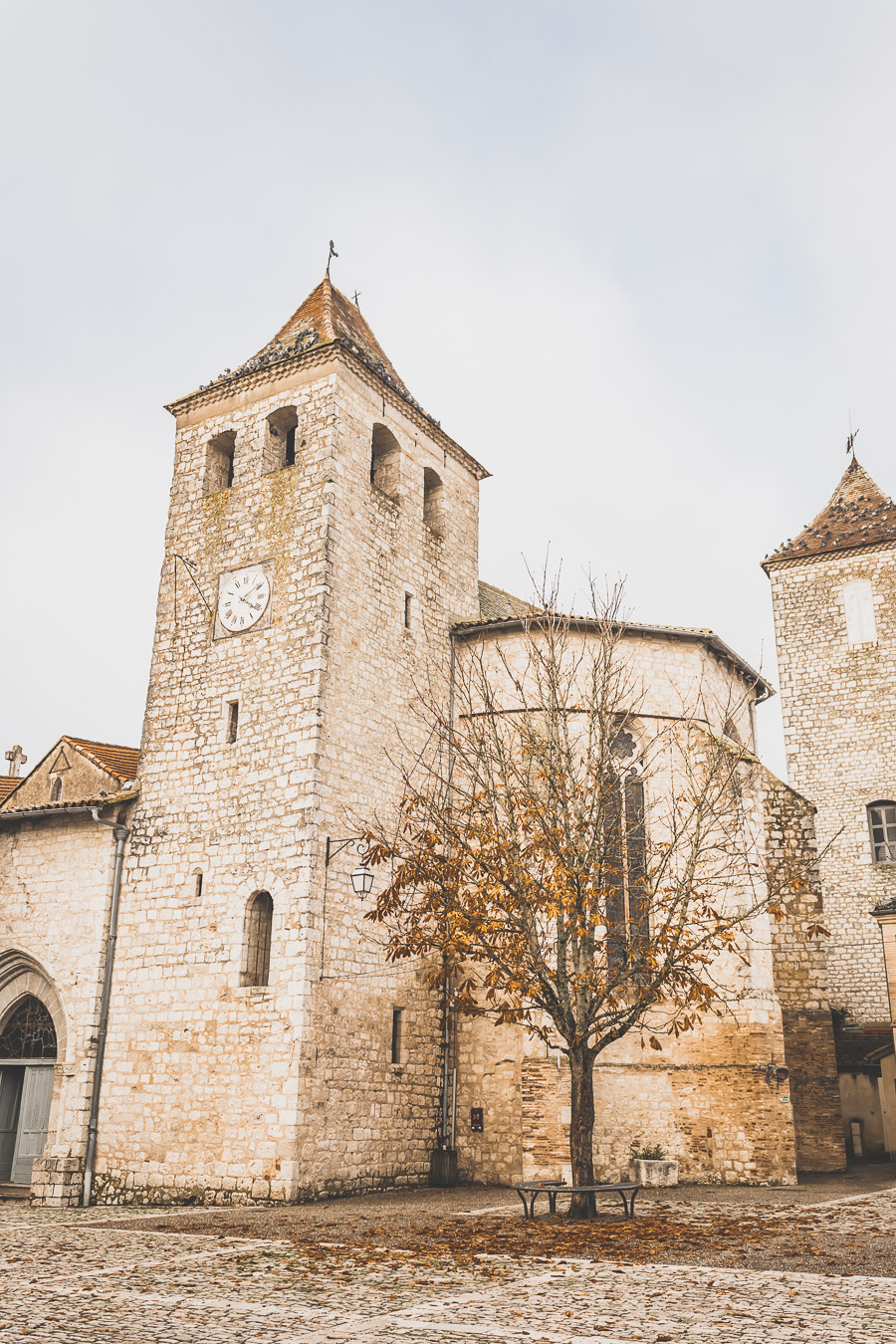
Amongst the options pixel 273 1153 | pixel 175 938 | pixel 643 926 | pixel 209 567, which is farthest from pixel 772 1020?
pixel 209 567

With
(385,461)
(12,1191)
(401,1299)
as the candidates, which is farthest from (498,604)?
(401,1299)

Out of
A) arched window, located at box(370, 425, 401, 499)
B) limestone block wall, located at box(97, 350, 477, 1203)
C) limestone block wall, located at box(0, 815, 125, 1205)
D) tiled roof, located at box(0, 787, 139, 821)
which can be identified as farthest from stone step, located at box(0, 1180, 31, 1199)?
arched window, located at box(370, 425, 401, 499)

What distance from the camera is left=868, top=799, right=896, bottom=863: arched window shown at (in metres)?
25.4

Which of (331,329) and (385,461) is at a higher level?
(331,329)

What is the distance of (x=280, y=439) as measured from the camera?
60.6ft

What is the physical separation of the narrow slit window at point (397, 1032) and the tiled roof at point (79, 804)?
5.20m

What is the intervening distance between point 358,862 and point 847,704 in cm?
1585

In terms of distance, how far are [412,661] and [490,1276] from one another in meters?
11.1

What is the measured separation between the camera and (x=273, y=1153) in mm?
13516

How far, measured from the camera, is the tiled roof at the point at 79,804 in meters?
16.6

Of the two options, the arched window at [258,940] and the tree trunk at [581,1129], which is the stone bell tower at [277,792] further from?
the tree trunk at [581,1129]

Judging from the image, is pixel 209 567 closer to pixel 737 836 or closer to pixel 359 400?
pixel 359 400

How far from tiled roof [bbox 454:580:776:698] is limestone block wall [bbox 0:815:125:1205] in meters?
7.22

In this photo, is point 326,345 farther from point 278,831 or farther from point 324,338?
point 278,831
